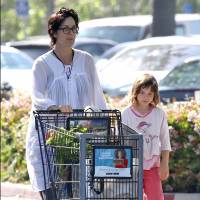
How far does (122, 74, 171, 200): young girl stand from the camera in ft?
24.4

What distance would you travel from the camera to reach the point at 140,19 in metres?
25.0

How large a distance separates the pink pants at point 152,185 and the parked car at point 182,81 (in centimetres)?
626

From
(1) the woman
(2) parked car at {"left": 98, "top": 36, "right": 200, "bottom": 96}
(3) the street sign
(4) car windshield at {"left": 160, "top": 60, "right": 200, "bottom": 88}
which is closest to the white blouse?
(1) the woman

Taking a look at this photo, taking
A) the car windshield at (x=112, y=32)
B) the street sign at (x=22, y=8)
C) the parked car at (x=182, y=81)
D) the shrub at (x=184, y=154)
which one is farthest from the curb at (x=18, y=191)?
the street sign at (x=22, y=8)

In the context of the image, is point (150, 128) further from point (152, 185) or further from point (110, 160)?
point (110, 160)

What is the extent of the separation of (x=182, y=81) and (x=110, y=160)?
8732mm

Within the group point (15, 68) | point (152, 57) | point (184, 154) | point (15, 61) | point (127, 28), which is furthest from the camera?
point (127, 28)

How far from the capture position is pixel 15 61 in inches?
772

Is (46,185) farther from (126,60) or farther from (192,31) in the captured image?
(192,31)

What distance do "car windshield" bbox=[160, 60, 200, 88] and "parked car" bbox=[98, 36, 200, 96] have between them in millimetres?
502

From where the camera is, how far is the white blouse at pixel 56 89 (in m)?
7.11

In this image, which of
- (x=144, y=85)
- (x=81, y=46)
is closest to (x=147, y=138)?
(x=144, y=85)

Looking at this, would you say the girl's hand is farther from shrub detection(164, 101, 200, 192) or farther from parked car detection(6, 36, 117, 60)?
parked car detection(6, 36, 117, 60)

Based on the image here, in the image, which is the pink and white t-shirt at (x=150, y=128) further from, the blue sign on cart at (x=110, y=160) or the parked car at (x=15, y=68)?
the parked car at (x=15, y=68)
